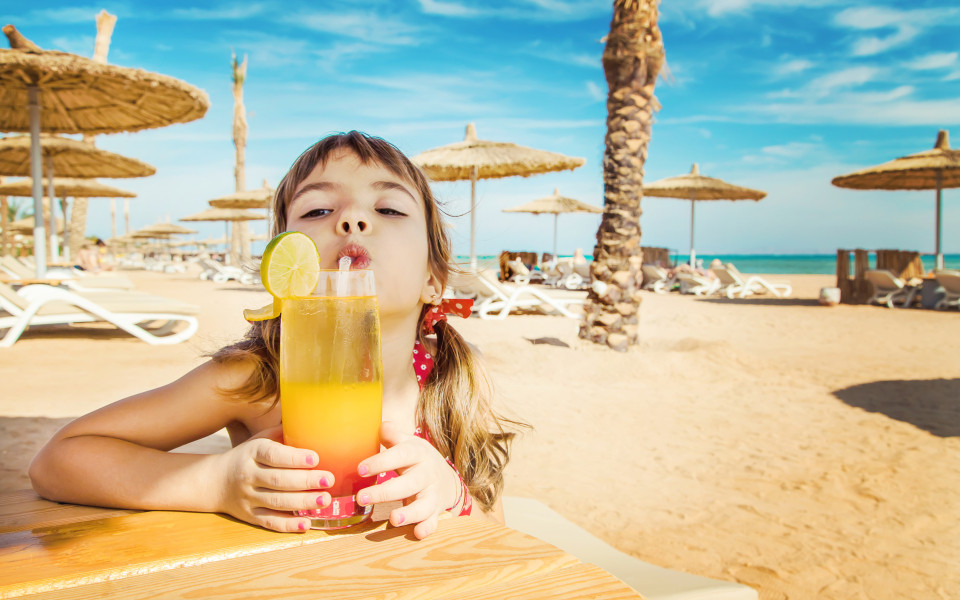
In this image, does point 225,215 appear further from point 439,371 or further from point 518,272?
point 439,371

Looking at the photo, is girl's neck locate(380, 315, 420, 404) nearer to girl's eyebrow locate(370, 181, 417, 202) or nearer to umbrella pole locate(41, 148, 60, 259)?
girl's eyebrow locate(370, 181, 417, 202)

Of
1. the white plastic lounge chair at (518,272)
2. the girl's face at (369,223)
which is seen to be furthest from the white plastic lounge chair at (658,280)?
the girl's face at (369,223)

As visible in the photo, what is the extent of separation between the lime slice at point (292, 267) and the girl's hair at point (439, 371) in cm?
37

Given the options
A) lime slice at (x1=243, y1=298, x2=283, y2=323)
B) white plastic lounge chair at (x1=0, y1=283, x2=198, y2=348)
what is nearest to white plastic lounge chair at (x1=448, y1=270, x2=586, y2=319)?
white plastic lounge chair at (x1=0, y1=283, x2=198, y2=348)

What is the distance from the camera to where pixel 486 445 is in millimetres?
1358

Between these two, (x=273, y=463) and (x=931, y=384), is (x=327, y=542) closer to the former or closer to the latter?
(x=273, y=463)

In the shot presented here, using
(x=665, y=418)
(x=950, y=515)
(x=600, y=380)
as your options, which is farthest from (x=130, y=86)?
(x=950, y=515)

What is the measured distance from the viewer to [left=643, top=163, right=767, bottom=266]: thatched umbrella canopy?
17.6 metres

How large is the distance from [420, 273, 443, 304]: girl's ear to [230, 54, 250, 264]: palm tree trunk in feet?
80.2

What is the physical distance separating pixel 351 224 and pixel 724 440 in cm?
357

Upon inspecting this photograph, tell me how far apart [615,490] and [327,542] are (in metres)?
2.57

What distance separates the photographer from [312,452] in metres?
0.77

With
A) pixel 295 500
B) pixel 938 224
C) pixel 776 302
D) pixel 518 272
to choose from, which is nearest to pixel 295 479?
pixel 295 500

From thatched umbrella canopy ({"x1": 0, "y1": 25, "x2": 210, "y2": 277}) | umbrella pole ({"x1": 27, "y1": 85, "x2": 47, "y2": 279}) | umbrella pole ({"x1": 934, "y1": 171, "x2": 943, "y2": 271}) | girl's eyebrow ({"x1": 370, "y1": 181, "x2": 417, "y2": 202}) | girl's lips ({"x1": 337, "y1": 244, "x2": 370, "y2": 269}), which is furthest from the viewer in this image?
umbrella pole ({"x1": 934, "y1": 171, "x2": 943, "y2": 271})
